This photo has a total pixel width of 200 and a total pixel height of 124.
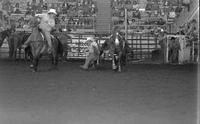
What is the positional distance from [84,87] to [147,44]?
39.0 ft

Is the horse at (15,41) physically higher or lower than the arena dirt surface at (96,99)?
higher

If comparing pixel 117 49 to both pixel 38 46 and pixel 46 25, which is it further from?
pixel 38 46

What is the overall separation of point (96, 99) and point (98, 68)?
23.6ft

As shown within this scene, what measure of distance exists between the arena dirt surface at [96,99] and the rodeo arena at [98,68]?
1 centimetres

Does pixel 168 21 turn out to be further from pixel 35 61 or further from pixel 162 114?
pixel 162 114

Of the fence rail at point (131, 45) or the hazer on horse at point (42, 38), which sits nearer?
the hazer on horse at point (42, 38)

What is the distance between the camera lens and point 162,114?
7246 millimetres

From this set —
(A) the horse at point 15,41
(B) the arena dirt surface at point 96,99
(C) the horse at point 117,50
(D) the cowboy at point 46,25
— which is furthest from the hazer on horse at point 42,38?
(A) the horse at point 15,41

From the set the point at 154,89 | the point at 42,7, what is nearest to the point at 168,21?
the point at 42,7

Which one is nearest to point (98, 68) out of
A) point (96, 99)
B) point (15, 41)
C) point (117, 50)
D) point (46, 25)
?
point (117, 50)

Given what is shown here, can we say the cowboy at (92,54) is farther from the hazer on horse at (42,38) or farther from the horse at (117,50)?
the hazer on horse at (42,38)

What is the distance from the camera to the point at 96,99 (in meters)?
8.66

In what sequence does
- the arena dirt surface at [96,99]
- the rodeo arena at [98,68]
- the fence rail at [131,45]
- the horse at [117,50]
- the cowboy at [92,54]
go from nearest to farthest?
the arena dirt surface at [96,99]
the rodeo arena at [98,68]
the horse at [117,50]
the cowboy at [92,54]
the fence rail at [131,45]

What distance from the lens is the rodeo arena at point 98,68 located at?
7.40 metres
